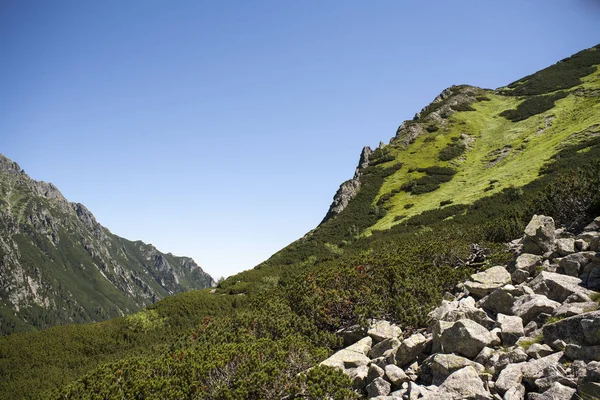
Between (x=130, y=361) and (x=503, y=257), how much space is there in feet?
52.7

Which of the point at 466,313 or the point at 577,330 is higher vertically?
the point at 466,313

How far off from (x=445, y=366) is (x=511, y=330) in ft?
7.29

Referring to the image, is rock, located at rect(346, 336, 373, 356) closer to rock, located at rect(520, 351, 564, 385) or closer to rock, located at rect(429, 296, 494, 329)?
rock, located at rect(429, 296, 494, 329)

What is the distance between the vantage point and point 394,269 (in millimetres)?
17453

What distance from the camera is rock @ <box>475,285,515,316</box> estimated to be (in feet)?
34.3

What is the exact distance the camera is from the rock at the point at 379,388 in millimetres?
8516

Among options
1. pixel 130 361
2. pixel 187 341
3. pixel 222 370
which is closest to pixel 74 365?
pixel 187 341

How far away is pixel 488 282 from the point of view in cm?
1248

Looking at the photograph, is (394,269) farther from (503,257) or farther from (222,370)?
(222,370)

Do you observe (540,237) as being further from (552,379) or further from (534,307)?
(552,379)

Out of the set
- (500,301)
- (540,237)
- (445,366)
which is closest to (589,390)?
(445,366)

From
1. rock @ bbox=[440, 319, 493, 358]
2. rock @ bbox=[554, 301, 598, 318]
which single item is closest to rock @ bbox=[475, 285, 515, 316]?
rock @ bbox=[554, 301, 598, 318]

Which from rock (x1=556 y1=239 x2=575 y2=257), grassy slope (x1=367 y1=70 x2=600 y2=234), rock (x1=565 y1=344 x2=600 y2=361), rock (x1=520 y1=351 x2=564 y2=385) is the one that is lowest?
rock (x1=520 y1=351 x2=564 y2=385)

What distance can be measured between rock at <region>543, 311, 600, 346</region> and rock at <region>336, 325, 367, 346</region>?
6887mm
